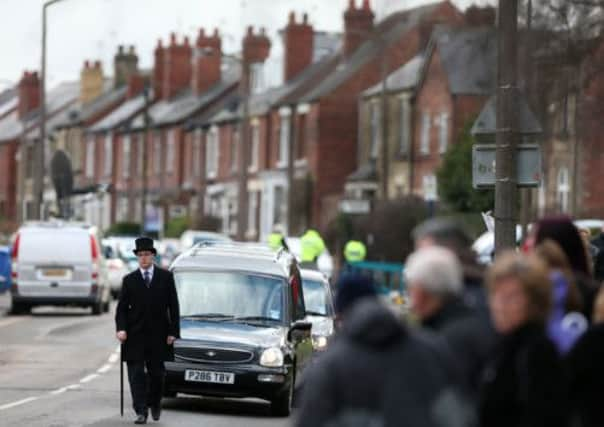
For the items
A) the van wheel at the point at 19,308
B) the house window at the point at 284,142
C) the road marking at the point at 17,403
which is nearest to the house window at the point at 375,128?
the house window at the point at 284,142

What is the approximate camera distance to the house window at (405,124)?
2869 inches

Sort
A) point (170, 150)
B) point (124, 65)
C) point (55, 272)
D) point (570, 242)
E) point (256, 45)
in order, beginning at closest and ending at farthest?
point (570, 242) < point (55, 272) < point (256, 45) < point (170, 150) < point (124, 65)

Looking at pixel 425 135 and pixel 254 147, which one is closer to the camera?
pixel 425 135

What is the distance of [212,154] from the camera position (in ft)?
311

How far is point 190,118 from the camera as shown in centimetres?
9825

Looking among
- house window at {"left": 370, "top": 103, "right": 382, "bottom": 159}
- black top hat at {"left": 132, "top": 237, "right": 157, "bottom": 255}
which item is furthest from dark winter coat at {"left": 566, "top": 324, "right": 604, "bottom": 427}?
house window at {"left": 370, "top": 103, "right": 382, "bottom": 159}

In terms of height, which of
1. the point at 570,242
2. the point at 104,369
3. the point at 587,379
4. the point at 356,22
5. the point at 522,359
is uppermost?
the point at 356,22

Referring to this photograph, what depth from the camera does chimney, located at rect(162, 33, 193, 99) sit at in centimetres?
10344

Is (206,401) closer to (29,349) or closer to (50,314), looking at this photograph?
(29,349)

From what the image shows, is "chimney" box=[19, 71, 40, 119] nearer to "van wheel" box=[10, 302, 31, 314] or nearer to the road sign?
"van wheel" box=[10, 302, 31, 314]

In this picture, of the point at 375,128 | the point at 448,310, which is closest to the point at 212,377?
the point at 448,310

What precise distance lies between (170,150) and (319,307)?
76.2 m

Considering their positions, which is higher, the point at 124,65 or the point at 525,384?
the point at 124,65

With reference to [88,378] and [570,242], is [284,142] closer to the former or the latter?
[88,378]
